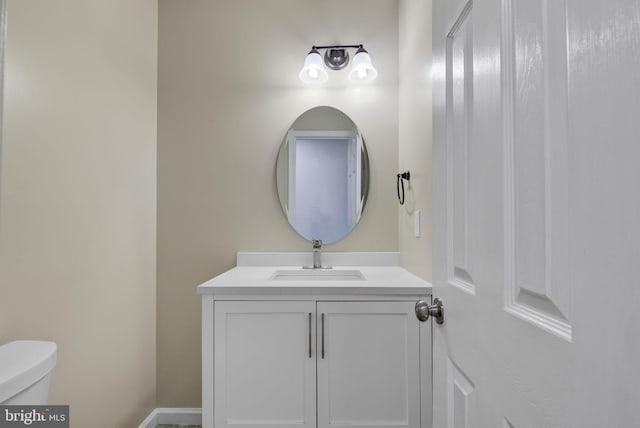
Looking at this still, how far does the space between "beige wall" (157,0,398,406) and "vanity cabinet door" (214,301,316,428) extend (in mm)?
680

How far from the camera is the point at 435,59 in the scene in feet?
2.83

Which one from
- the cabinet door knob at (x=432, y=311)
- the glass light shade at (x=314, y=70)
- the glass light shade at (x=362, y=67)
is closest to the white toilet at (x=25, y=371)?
the cabinet door knob at (x=432, y=311)

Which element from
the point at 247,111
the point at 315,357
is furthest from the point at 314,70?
the point at 315,357

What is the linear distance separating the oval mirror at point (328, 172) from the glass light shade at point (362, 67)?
23cm

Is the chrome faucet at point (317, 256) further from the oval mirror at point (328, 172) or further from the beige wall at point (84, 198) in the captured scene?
the beige wall at point (84, 198)

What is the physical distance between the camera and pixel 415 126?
1.70 metres

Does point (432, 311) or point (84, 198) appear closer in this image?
point (432, 311)

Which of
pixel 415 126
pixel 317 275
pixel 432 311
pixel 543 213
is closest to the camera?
pixel 543 213

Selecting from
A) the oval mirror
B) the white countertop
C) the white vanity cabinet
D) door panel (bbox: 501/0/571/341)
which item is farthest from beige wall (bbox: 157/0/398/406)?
door panel (bbox: 501/0/571/341)

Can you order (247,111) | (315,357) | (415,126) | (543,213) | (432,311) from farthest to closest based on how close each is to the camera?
(247,111) < (415,126) < (315,357) < (432,311) < (543,213)

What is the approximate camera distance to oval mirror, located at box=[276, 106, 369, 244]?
2.07 metres

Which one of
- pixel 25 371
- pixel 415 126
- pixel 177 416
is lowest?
pixel 177 416

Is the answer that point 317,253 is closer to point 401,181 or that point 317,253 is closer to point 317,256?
point 317,256

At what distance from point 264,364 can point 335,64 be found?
162 cm
